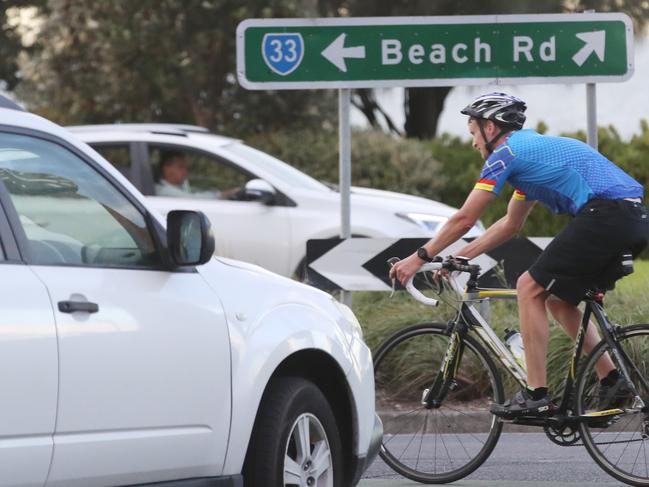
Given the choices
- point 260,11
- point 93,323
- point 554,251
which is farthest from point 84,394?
point 260,11

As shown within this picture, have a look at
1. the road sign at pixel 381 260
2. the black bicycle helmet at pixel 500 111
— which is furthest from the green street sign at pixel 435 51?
the black bicycle helmet at pixel 500 111

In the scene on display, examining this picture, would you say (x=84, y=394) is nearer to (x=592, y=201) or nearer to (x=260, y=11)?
(x=592, y=201)

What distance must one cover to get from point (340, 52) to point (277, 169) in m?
4.22

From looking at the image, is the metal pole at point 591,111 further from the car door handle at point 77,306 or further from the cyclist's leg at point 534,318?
the car door handle at point 77,306

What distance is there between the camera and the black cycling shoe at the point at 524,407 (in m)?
7.24

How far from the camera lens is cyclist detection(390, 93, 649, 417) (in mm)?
7039

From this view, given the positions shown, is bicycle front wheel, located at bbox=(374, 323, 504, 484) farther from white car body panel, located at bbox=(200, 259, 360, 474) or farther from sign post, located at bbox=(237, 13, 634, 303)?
sign post, located at bbox=(237, 13, 634, 303)

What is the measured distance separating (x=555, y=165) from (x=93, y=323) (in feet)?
9.67

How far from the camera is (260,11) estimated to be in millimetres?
24344

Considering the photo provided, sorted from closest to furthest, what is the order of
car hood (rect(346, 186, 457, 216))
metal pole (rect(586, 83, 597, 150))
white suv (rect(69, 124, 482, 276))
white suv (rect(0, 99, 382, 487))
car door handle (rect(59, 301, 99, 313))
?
1. white suv (rect(0, 99, 382, 487))
2. car door handle (rect(59, 301, 99, 313))
3. metal pole (rect(586, 83, 597, 150))
4. white suv (rect(69, 124, 482, 276))
5. car hood (rect(346, 186, 457, 216))

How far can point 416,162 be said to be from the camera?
71.6 feet

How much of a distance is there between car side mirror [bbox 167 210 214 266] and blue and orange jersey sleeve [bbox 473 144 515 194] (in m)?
2.12

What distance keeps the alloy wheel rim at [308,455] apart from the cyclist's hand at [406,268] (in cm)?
159

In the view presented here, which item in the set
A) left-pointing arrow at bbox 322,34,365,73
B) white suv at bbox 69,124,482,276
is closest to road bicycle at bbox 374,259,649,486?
left-pointing arrow at bbox 322,34,365,73
